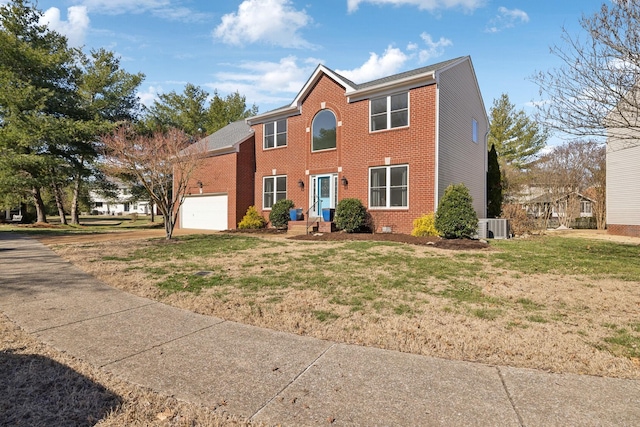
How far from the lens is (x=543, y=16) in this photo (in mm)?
9945

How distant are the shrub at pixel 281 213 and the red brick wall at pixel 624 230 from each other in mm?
17449

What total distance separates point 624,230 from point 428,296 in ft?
62.7

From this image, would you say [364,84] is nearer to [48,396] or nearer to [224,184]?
[224,184]

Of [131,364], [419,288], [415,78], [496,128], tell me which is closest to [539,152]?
[496,128]

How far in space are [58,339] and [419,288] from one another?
5.00 meters

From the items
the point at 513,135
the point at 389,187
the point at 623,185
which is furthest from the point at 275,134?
the point at 513,135

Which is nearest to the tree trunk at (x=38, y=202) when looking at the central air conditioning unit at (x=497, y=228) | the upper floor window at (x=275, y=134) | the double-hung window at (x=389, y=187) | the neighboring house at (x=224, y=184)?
the neighboring house at (x=224, y=184)

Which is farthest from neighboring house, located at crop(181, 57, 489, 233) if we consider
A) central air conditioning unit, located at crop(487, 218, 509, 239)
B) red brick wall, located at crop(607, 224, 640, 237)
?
red brick wall, located at crop(607, 224, 640, 237)

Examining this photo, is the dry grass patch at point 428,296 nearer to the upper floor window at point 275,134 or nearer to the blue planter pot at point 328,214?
the blue planter pot at point 328,214

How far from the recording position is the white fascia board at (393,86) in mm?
13289

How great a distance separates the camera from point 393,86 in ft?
46.5

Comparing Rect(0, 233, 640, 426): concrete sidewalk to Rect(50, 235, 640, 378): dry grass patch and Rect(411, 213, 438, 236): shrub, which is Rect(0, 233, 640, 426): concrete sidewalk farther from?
Rect(411, 213, 438, 236): shrub

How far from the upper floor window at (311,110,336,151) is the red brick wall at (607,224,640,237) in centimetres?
1595

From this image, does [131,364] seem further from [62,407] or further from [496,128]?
[496,128]
